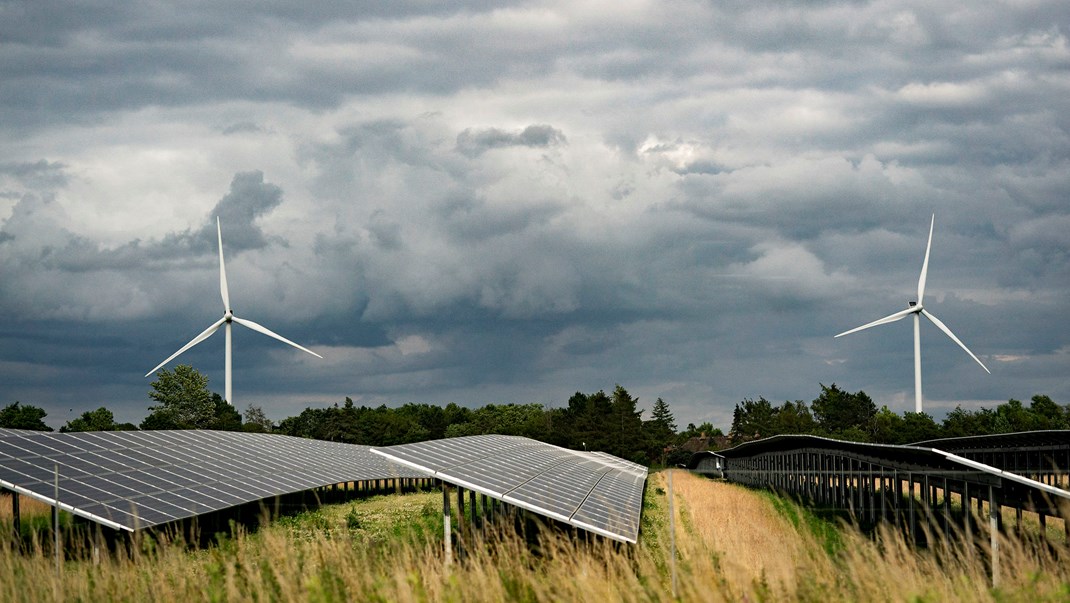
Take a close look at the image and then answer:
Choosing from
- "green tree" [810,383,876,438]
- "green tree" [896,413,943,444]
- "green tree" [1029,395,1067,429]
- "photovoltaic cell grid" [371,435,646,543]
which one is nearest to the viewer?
"photovoltaic cell grid" [371,435,646,543]

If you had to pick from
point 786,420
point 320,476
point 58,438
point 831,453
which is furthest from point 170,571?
point 786,420

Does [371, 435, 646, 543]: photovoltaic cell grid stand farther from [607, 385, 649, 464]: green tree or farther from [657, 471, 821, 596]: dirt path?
[607, 385, 649, 464]: green tree

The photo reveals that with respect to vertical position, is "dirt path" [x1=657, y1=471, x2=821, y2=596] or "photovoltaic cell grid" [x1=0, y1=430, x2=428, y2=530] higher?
"photovoltaic cell grid" [x1=0, y1=430, x2=428, y2=530]

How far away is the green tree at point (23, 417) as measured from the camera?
117012mm

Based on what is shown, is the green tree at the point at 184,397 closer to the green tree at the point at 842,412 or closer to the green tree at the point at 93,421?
the green tree at the point at 93,421

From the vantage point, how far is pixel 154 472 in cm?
3288

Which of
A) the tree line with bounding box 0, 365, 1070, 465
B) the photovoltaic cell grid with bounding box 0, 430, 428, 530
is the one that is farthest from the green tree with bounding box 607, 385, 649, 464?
the photovoltaic cell grid with bounding box 0, 430, 428, 530

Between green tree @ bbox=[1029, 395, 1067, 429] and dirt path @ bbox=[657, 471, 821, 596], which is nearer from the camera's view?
dirt path @ bbox=[657, 471, 821, 596]

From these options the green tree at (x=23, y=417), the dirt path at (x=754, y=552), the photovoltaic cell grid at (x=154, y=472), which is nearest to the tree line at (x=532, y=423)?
the green tree at (x=23, y=417)

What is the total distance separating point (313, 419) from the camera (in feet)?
564

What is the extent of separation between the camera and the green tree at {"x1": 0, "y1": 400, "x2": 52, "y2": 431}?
117012mm

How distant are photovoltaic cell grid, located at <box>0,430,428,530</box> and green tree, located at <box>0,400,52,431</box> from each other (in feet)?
259

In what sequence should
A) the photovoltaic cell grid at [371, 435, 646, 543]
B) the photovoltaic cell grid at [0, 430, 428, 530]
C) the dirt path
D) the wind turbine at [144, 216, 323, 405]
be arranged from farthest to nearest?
the wind turbine at [144, 216, 323, 405] → the photovoltaic cell grid at [0, 430, 428, 530] → the photovoltaic cell grid at [371, 435, 646, 543] → the dirt path

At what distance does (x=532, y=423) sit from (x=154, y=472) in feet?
398
